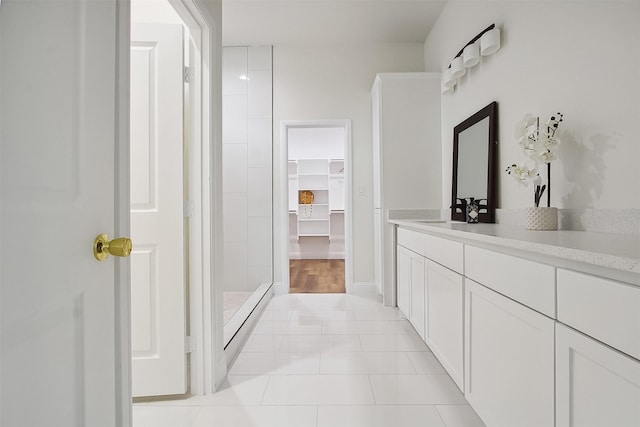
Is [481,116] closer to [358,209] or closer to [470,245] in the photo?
[470,245]

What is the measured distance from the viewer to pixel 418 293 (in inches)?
90.7

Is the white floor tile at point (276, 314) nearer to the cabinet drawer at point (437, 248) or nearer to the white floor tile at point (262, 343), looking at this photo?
the white floor tile at point (262, 343)

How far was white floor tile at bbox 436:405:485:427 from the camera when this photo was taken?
153 centimetres

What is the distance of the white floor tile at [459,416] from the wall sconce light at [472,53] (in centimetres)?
216

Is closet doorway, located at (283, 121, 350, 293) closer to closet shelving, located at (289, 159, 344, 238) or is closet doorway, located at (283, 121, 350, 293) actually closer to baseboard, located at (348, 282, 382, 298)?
closet shelving, located at (289, 159, 344, 238)

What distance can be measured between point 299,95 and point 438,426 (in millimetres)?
3480

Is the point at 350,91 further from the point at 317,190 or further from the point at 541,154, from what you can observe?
the point at 317,190

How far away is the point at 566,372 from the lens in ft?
2.86

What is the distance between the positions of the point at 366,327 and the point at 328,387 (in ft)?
3.34

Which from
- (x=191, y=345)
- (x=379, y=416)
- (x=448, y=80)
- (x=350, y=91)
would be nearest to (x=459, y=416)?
(x=379, y=416)

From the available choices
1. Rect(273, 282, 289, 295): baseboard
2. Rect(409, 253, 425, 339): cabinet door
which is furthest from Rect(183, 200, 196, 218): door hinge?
Rect(273, 282, 289, 295): baseboard

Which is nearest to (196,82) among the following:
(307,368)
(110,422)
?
(110,422)

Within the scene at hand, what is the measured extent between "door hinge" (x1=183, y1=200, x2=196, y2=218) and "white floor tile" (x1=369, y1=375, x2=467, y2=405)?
1378mm

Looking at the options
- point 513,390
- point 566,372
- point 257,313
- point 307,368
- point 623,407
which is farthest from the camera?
point 257,313
